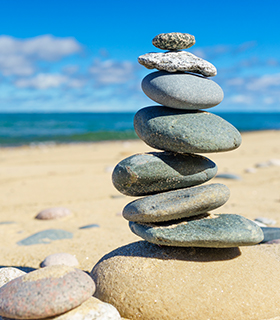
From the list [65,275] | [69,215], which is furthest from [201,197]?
[69,215]

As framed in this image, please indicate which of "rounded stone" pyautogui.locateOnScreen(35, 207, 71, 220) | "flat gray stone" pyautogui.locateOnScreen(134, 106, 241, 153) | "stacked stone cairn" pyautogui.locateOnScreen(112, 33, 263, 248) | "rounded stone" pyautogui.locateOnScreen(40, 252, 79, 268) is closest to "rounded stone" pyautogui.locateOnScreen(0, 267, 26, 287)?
"rounded stone" pyautogui.locateOnScreen(40, 252, 79, 268)

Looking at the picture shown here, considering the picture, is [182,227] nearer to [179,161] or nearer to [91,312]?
[179,161]

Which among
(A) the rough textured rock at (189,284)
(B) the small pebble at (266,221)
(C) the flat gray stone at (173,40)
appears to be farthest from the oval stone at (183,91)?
(B) the small pebble at (266,221)

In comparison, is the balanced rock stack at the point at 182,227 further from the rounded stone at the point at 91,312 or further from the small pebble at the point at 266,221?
the small pebble at the point at 266,221

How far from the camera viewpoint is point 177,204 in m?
3.03

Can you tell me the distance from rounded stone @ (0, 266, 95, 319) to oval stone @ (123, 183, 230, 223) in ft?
2.57

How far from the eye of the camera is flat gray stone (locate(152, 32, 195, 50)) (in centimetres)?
318

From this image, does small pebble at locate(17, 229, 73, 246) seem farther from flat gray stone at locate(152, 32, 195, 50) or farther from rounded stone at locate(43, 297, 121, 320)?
flat gray stone at locate(152, 32, 195, 50)

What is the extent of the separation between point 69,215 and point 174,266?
141 inches

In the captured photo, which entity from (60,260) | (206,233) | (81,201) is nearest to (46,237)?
(60,260)

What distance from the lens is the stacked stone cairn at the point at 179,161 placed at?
119 inches

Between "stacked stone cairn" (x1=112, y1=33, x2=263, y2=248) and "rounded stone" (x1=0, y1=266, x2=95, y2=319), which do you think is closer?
"rounded stone" (x1=0, y1=266, x2=95, y2=319)

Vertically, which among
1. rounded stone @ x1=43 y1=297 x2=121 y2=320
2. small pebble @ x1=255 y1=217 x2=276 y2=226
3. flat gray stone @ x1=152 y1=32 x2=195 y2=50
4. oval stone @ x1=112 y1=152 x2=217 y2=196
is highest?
flat gray stone @ x1=152 y1=32 x2=195 y2=50

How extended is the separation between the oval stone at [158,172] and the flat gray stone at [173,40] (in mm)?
1042
